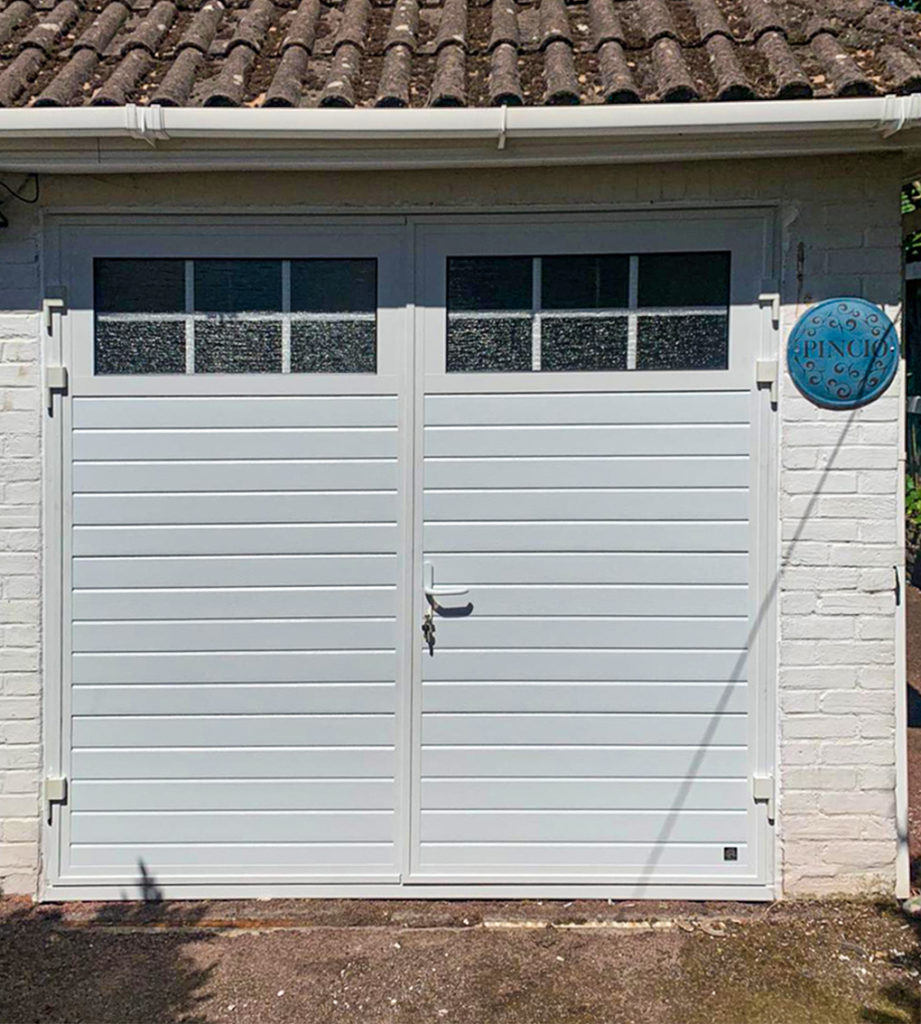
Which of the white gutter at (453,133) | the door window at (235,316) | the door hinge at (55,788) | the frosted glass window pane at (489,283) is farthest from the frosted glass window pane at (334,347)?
the door hinge at (55,788)

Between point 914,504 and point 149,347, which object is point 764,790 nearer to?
point 149,347

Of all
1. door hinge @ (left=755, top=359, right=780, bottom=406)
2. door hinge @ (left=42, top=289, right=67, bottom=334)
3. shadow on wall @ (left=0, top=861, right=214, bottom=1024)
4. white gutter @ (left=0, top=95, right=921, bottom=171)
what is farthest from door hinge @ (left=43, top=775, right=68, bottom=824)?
door hinge @ (left=755, top=359, right=780, bottom=406)

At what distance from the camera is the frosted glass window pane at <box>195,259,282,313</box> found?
3.98 m

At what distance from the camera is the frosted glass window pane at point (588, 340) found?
13.0 ft

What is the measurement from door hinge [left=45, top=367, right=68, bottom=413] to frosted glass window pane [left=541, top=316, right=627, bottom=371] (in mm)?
1945

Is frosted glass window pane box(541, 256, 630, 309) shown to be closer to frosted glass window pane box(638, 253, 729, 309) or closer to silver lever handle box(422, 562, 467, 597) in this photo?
frosted glass window pane box(638, 253, 729, 309)

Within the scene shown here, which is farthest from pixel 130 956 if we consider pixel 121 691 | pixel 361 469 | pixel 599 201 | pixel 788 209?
pixel 788 209

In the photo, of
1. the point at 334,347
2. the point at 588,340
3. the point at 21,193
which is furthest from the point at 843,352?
the point at 21,193

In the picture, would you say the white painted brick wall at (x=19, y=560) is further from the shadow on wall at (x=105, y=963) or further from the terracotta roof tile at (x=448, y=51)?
the terracotta roof tile at (x=448, y=51)

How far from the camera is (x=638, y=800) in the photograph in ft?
13.1

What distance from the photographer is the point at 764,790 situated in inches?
155

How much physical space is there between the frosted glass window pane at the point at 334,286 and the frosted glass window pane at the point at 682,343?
3.66ft

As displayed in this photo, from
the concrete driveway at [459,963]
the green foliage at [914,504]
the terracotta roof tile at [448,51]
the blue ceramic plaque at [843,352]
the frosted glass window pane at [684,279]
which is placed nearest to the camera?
the concrete driveway at [459,963]

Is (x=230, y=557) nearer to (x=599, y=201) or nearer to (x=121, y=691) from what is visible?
(x=121, y=691)
